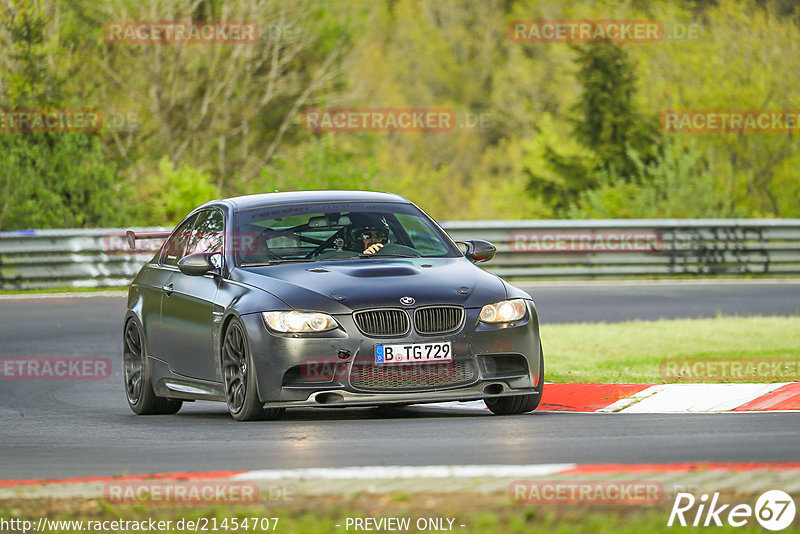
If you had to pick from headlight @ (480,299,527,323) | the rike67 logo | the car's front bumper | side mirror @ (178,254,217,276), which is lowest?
the car's front bumper

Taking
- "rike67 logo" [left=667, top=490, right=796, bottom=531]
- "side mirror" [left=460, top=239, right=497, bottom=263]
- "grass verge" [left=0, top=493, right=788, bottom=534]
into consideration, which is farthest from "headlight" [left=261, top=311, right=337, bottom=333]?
"rike67 logo" [left=667, top=490, right=796, bottom=531]

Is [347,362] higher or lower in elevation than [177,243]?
lower

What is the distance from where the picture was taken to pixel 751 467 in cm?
→ 645

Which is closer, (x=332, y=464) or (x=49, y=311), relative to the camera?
(x=332, y=464)

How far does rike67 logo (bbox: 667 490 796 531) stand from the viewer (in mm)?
5480

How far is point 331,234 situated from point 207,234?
112cm

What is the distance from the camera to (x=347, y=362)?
9258 mm

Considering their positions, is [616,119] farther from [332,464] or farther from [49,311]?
[332,464]

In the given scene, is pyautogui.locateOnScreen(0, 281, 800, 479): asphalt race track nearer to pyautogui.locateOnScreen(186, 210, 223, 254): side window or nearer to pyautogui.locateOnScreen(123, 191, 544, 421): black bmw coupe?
pyautogui.locateOnScreen(123, 191, 544, 421): black bmw coupe

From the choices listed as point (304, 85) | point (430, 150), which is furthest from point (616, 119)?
point (430, 150)

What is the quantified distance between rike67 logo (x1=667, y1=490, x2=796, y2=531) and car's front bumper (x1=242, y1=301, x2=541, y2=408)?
3.68 meters

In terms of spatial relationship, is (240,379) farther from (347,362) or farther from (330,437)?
(330,437)

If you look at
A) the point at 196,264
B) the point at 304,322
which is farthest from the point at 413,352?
the point at 196,264

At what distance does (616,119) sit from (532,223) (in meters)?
16.6
